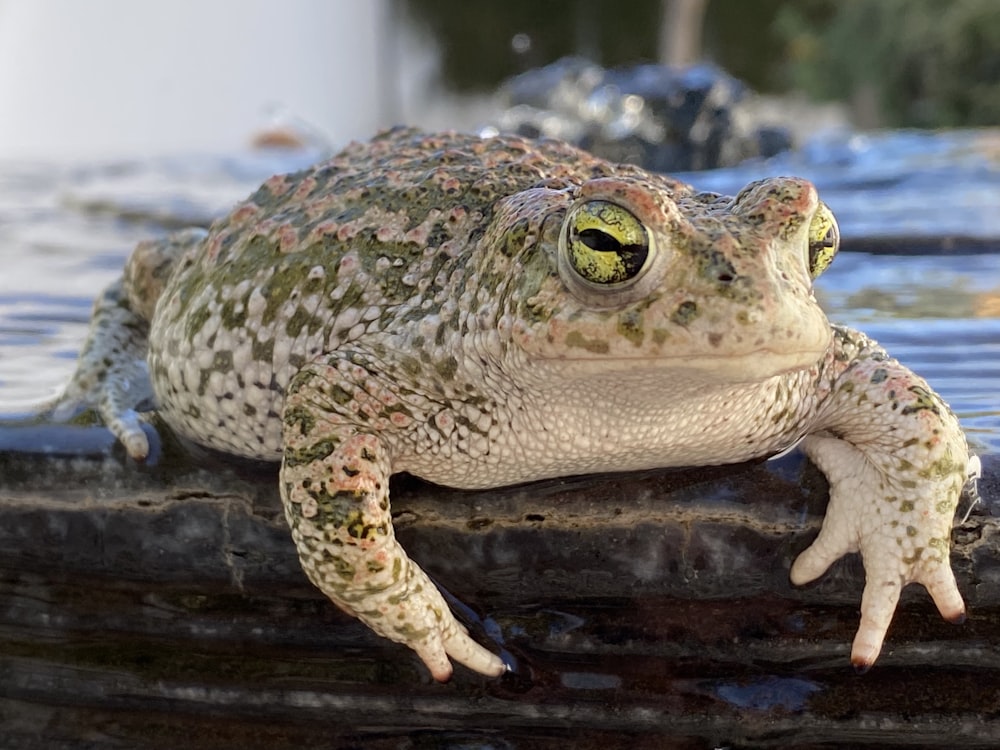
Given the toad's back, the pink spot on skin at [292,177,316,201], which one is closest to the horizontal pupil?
the toad's back

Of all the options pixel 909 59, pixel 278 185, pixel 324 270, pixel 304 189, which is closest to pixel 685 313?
pixel 324 270

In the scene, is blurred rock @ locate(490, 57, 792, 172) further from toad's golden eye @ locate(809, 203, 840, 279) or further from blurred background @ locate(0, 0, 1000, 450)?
toad's golden eye @ locate(809, 203, 840, 279)

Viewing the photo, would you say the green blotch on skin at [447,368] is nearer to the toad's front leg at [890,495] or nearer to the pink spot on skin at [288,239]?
the pink spot on skin at [288,239]

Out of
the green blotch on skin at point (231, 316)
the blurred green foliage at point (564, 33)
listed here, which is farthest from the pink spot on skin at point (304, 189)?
the blurred green foliage at point (564, 33)

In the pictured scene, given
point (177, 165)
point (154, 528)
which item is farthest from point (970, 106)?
point (154, 528)

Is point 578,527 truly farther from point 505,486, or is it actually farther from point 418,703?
point 418,703

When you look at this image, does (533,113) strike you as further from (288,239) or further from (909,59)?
(909,59)
